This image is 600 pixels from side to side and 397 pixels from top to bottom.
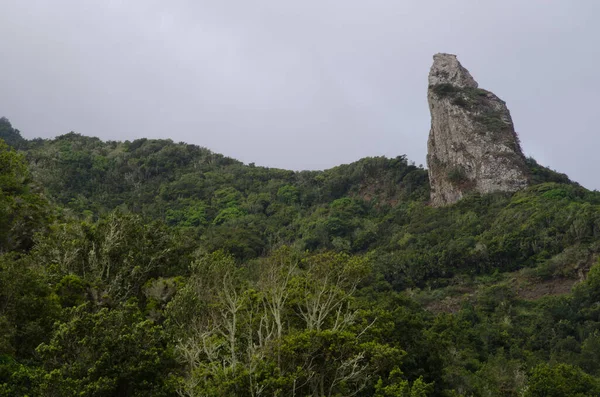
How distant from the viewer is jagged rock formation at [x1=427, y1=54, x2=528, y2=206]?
7819 cm

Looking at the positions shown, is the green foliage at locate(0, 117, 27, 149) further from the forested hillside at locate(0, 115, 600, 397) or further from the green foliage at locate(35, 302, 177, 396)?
the green foliage at locate(35, 302, 177, 396)

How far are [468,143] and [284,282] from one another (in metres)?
67.9

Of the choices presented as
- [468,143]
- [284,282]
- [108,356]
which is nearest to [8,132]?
[468,143]

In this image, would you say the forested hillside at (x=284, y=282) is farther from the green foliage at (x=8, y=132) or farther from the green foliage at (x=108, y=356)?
the green foliage at (x=8, y=132)

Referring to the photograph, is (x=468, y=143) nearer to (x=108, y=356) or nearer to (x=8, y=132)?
(x=108, y=356)

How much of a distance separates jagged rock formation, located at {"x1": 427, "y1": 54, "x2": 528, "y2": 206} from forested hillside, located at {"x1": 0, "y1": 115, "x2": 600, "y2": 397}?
3.14 meters

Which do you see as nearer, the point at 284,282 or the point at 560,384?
the point at 284,282

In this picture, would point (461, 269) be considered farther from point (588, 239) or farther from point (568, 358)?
point (568, 358)

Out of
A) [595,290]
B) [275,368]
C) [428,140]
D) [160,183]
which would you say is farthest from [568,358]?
[160,183]

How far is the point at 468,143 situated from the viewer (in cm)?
8119

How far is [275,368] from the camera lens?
14562 mm

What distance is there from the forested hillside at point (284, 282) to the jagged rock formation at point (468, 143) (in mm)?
3140

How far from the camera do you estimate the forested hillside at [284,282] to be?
1490cm

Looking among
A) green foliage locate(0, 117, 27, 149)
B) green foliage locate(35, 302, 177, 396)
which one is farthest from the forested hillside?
green foliage locate(0, 117, 27, 149)
